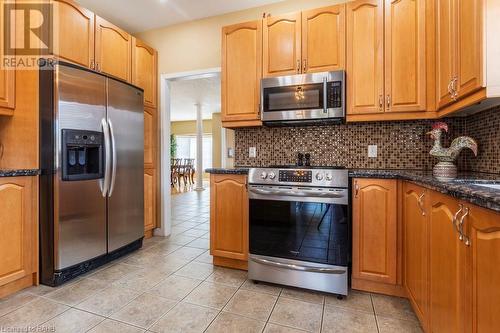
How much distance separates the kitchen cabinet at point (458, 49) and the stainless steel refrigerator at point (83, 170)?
264 cm

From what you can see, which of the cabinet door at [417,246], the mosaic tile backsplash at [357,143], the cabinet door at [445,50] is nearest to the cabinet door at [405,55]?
the cabinet door at [445,50]

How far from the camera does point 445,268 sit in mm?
1099

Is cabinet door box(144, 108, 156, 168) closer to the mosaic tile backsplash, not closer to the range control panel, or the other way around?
the mosaic tile backsplash

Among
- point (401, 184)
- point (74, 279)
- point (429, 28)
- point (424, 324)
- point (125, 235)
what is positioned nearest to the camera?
point (424, 324)

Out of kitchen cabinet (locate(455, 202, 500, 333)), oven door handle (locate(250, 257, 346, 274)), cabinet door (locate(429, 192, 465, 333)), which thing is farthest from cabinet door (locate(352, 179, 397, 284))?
kitchen cabinet (locate(455, 202, 500, 333))

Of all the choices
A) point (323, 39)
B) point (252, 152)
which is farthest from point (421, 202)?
point (252, 152)

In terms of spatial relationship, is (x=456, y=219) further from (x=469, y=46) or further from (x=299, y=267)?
(x=299, y=267)

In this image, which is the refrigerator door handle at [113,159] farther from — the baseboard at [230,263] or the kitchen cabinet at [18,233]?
the baseboard at [230,263]

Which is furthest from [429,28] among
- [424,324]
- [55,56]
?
[55,56]

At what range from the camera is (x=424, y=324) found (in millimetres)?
1395

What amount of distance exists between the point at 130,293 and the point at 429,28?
3.02 metres

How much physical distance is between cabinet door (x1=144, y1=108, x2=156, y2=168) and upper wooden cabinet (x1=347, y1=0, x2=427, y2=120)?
232 centimetres

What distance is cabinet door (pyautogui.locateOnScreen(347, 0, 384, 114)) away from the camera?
2100 millimetres

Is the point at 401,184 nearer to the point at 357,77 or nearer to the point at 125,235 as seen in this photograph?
the point at 357,77
